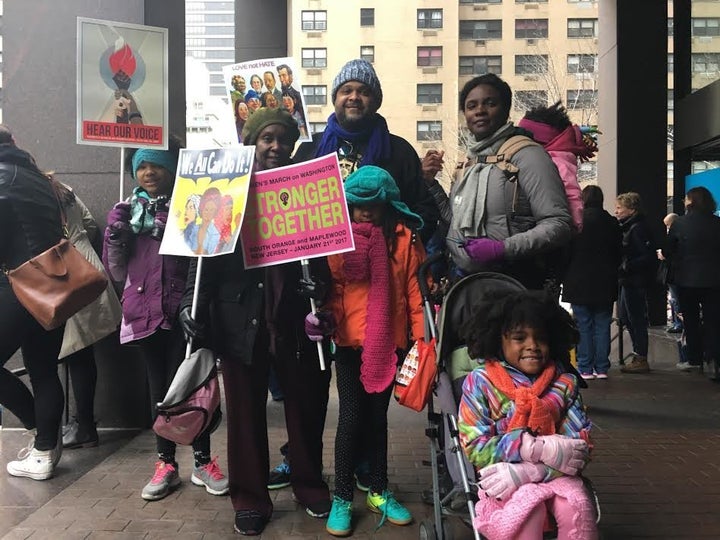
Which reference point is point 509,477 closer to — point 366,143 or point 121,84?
point 366,143

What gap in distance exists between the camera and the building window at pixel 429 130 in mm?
54750

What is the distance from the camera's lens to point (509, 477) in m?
2.78

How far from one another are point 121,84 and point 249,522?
3.10 metres

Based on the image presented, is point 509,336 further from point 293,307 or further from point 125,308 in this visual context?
point 125,308

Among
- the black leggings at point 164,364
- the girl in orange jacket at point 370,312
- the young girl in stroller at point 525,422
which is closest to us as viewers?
the young girl in stroller at point 525,422

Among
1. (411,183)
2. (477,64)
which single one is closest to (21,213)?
(411,183)

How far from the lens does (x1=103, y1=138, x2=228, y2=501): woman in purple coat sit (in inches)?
173

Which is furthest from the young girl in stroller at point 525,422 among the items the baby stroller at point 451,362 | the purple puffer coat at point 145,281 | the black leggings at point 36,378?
the black leggings at point 36,378

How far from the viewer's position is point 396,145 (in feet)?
13.9

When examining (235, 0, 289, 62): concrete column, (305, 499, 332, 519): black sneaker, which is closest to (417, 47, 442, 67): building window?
(235, 0, 289, 62): concrete column

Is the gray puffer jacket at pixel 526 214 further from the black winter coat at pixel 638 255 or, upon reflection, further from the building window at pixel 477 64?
the building window at pixel 477 64

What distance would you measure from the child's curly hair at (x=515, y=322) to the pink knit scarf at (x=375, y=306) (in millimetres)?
582

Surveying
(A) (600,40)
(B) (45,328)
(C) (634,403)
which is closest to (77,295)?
(B) (45,328)

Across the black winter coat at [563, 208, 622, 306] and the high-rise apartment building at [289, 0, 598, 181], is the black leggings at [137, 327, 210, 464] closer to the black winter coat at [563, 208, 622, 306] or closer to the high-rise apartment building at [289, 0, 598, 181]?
the black winter coat at [563, 208, 622, 306]
